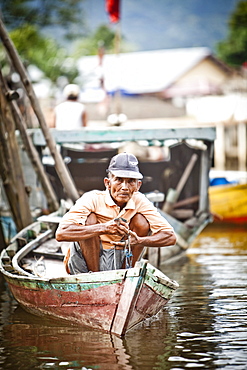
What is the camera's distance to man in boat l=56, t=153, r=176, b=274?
5684mm

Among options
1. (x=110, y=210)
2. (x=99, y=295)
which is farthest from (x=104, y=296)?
(x=110, y=210)

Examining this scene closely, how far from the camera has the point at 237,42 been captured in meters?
53.7

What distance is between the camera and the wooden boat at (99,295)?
5.51m

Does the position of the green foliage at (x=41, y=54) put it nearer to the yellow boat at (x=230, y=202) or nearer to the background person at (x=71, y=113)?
the yellow boat at (x=230, y=202)

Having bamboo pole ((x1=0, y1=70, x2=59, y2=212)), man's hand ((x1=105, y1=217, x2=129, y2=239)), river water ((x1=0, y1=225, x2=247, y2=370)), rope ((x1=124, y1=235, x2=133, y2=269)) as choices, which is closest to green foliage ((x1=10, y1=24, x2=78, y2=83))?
bamboo pole ((x1=0, y1=70, x2=59, y2=212))

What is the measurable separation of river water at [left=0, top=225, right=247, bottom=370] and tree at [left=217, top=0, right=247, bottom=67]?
1826 inches

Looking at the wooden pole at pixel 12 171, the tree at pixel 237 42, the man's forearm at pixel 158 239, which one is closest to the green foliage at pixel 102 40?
the tree at pixel 237 42

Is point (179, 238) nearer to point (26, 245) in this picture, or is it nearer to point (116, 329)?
point (26, 245)

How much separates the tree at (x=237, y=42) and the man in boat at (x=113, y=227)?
47.5 m

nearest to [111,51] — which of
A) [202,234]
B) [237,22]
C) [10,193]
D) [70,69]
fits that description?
[237,22]

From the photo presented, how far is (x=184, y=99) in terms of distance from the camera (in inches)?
1469

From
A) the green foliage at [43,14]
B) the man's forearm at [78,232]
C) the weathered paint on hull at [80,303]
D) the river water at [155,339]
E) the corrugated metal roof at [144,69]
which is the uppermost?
the green foliage at [43,14]

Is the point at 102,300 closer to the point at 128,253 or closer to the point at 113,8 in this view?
the point at 128,253

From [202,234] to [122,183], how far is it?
269 inches
